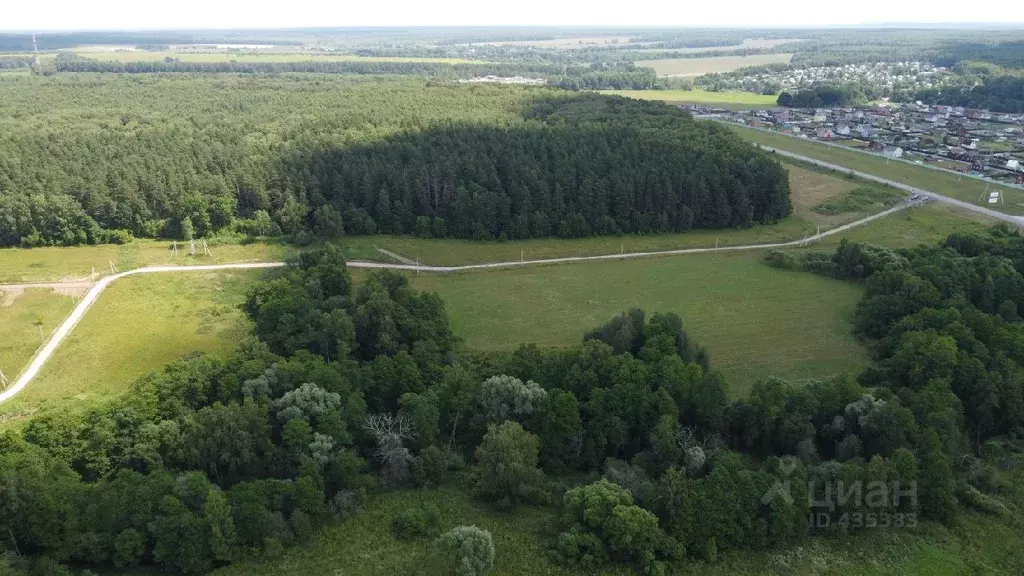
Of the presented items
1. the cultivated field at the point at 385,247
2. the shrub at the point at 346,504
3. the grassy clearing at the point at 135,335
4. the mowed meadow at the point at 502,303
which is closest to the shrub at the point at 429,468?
the shrub at the point at 346,504

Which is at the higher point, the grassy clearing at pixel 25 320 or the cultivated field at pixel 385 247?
the cultivated field at pixel 385 247

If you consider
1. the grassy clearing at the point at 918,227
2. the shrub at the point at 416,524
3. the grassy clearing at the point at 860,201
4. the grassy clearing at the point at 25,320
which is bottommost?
the shrub at the point at 416,524

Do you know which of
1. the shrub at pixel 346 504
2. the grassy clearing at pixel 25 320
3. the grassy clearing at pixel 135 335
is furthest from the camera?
the grassy clearing at pixel 25 320

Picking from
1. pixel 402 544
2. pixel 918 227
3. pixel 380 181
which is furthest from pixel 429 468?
pixel 918 227

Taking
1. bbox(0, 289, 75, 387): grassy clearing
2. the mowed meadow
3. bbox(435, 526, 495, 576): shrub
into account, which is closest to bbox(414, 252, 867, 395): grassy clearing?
the mowed meadow

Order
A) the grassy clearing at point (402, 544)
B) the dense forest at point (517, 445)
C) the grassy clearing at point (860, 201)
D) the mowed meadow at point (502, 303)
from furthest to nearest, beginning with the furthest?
the grassy clearing at point (860, 201) → the mowed meadow at point (502, 303) → the dense forest at point (517, 445) → the grassy clearing at point (402, 544)

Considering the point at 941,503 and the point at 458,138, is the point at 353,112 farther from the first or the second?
the point at 941,503

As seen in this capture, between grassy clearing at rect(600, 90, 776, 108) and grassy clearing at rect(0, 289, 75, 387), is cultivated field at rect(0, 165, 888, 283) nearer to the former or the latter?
grassy clearing at rect(0, 289, 75, 387)

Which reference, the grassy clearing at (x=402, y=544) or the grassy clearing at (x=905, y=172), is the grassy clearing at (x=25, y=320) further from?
the grassy clearing at (x=905, y=172)
